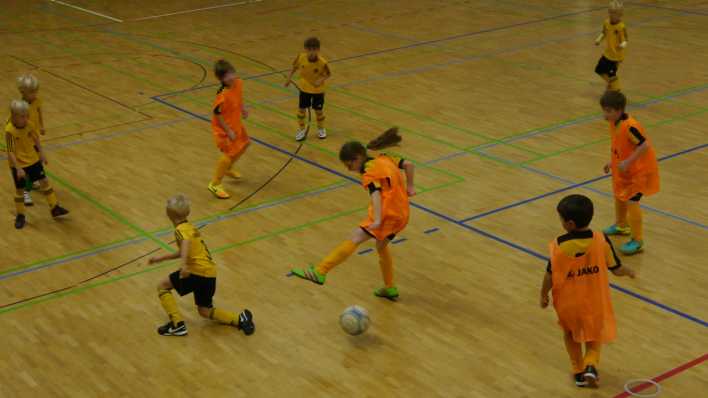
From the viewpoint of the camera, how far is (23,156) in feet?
35.4

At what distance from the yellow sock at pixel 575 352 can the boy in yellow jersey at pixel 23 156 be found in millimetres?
6515

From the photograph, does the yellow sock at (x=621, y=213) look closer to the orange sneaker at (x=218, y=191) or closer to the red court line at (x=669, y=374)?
the red court line at (x=669, y=374)

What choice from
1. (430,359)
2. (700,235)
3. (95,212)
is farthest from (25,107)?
(700,235)

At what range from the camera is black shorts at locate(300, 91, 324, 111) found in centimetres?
1383

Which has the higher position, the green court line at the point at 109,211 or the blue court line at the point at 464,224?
the blue court line at the point at 464,224

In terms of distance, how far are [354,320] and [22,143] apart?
16.2ft

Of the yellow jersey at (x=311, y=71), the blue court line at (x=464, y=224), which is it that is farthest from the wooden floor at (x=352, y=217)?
the yellow jersey at (x=311, y=71)

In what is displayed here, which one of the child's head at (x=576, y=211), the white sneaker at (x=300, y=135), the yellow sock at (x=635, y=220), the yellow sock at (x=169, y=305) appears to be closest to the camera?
the child's head at (x=576, y=211)

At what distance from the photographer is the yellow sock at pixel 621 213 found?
1011 centimetres

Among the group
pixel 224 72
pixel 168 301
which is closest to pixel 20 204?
pixel 224 72

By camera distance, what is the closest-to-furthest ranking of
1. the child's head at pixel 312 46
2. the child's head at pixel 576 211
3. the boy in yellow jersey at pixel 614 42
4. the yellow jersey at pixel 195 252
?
the child's head at pixel 576 211 < the yellow jersey at pixel 195 252 < the child's head at pixel 312 46 < the boy in yellow jersey at pixel 614 42

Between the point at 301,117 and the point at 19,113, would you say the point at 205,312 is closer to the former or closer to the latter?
the point at 19,113

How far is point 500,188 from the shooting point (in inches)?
467

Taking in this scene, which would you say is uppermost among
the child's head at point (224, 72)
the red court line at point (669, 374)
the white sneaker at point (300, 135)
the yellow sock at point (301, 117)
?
the child's head at point (224, 72)
